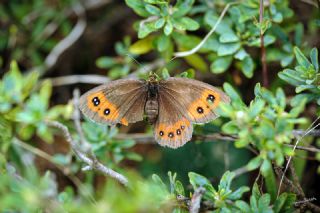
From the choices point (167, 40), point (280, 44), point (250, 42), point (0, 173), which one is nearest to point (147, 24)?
point (167, 40)

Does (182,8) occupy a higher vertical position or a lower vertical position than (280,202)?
higher

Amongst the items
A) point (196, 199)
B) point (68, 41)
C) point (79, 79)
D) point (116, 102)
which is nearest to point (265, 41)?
point (116, 102)

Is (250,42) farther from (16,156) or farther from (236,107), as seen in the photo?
(16,156)

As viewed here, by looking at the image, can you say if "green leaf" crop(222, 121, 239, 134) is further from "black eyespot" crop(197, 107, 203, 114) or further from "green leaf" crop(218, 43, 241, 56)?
"green leaf" crop(218, 43, 241, 56)

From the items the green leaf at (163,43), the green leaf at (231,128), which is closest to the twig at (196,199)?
the green leaf at (231,128)

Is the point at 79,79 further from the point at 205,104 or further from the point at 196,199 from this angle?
the point at 196,199

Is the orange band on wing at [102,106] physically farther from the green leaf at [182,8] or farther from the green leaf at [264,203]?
the green leaf at [264,203]

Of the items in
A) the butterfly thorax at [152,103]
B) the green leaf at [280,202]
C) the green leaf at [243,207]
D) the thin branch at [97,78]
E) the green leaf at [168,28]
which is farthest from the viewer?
the thin branch at [97,78]
